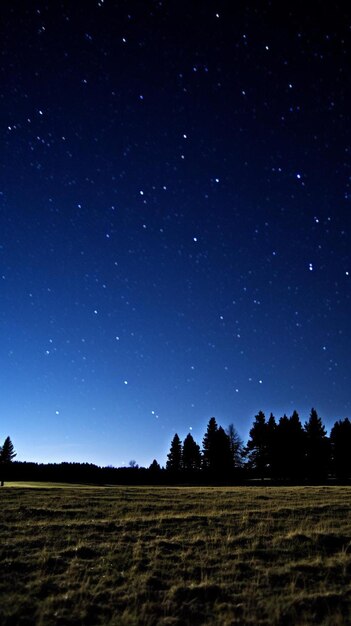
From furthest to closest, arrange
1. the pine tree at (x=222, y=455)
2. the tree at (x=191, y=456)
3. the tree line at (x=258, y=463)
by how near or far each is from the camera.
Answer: the tree at (x=191, y=456) → the pine tree at (x=222, y=455) → the tree line at (x=258, y=463)

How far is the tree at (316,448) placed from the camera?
7056 cm

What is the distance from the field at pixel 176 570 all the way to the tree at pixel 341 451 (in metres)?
60.9

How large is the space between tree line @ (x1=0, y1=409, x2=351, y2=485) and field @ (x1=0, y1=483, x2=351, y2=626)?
50.1 m

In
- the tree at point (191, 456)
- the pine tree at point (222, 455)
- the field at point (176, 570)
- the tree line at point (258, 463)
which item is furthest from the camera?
the tree at point (191, 456)

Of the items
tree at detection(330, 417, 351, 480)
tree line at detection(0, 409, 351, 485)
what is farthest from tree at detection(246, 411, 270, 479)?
tree at detection(330, 417, 351, 480)

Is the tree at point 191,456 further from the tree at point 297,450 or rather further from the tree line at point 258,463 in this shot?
the tree at point 297,450

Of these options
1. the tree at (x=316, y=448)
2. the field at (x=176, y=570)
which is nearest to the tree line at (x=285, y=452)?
the tree at (x=316, y=448)

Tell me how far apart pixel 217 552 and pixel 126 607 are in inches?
176

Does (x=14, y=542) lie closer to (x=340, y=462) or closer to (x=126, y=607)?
(x=126, y=607)

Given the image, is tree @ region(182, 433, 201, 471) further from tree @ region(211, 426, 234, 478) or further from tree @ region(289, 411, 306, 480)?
tree @ region(289, 411, 306, 480)

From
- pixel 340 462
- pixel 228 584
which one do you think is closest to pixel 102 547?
pixel 228 584

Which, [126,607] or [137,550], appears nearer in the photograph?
[126,607]

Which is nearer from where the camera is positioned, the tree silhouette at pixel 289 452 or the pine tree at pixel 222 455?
the tree silhouette at pixel 289 452

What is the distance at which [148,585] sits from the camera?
359 inches
